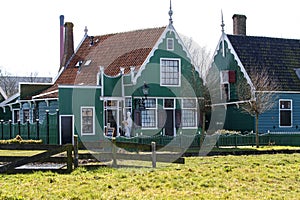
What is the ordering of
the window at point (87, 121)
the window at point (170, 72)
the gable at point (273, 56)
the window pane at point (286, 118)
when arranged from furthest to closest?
the gable at point (273, 56), the window pane at point (286, 118), the window at point (170, 72), the window at point (87, 121)

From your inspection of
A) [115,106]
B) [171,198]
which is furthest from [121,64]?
[171,198]

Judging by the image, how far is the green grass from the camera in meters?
11.3

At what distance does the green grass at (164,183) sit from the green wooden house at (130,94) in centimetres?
1284

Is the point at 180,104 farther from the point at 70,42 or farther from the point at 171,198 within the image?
the point at 171,198

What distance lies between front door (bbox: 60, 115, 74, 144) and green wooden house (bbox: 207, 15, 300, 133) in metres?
9.93

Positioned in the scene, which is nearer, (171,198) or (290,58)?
(171,198)

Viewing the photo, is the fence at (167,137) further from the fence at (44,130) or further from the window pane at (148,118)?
the window pane at (148,118)

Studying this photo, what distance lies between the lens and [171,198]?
10.8 meters

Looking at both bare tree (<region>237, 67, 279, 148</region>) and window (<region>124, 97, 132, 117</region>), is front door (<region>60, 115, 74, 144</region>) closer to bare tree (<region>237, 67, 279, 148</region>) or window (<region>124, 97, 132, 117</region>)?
window (<region>124, 97, 132, 117</region>)

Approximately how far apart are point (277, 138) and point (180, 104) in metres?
6.27

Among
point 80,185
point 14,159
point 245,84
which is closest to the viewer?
point 80,185

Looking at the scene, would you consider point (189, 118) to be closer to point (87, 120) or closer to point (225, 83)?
point (225, 83)

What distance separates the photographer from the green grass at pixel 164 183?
443 inches

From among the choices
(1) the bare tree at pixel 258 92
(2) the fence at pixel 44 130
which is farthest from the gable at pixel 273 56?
(2) the fence at pixel 44 130
